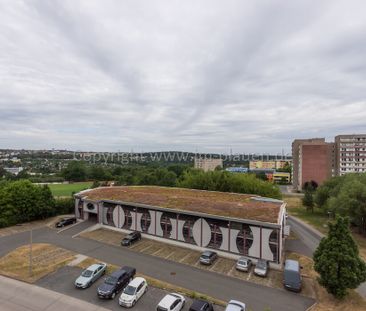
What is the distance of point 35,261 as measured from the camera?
28.9 meters

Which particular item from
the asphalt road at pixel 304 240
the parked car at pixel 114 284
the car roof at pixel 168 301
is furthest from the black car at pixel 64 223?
the asphalt road at pixel 304 240

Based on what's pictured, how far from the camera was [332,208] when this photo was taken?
44.9m

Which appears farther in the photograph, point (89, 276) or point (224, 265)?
point (224, 265)

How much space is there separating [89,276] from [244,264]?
593 inches

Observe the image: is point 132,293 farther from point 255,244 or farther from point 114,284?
point 255,244

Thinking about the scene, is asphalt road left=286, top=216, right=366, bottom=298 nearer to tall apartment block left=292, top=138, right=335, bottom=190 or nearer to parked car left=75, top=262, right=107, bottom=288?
parked car left=75, top=262, right=107, bottom=288

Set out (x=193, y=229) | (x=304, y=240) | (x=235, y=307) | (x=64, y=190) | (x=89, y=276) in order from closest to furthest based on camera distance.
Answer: (x=235, y=307) < (x=89, y=276) < (x=193, y=229) < (x=304, y=240) < (x=64, y=190)

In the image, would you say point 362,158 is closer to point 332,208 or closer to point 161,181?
point 332,208

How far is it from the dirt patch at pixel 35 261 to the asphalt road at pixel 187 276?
4.95 ft

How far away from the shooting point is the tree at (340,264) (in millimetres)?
21031

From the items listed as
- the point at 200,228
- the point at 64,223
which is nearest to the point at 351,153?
the point at 200,228

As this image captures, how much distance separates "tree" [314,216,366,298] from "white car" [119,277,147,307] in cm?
1447

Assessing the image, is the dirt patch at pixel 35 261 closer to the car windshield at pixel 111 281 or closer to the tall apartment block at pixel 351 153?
the car windshield at pixel 111 281

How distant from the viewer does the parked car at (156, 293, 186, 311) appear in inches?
758
